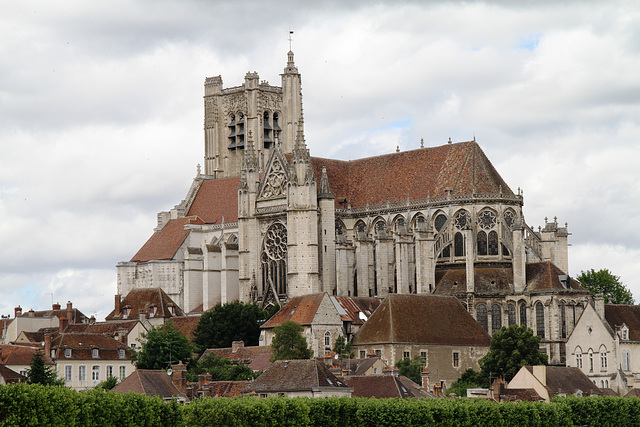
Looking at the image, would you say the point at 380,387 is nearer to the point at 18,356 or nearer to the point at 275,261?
the point at 18,356

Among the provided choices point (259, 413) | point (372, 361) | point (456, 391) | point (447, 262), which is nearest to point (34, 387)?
point (259, 413)

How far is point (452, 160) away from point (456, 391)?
2836 cm

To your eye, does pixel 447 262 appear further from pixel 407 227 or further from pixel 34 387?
pixel 34 387

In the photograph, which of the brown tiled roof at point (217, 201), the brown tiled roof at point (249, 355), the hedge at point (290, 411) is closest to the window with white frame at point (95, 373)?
the brown tiled roof at point (249, 355)

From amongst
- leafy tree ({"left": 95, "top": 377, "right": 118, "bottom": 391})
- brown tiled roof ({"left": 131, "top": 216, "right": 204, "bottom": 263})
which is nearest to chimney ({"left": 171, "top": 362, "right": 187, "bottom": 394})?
leafy tree ({"left": 95, "top": 377, "right": 118, "bottom": 391})

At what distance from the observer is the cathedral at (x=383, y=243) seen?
10794 cm

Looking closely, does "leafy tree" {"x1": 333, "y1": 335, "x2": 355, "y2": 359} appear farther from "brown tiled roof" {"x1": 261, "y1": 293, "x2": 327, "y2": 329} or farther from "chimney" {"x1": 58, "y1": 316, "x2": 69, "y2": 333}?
"chimney" {"x1": 58, "y1": 316, "x2": 69, "y2": 333}

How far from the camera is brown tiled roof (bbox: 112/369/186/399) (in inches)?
2968

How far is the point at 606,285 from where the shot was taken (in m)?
131

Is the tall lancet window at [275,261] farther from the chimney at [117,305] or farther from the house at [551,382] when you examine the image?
the house at [551,382]

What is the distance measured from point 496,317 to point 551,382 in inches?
728

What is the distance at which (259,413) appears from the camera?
62.8 m

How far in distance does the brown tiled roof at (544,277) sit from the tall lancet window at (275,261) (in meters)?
20.0

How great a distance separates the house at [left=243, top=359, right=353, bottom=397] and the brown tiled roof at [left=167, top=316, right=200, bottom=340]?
36.1m
